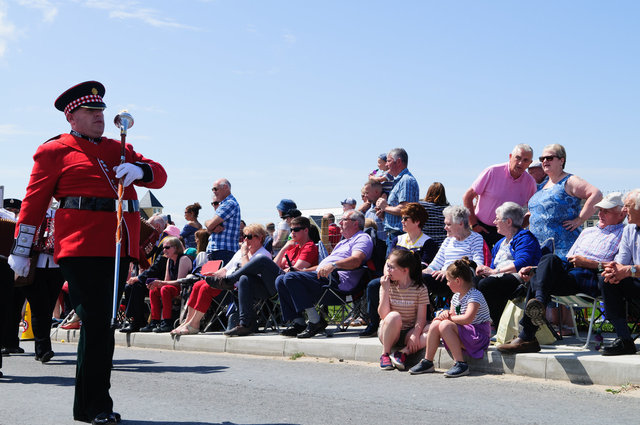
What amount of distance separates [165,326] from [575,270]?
20.9 feet

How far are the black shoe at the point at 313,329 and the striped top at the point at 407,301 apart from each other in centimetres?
206

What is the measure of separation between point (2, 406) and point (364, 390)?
2.92m

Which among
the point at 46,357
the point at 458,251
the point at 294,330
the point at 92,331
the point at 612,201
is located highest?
the point at 612,201

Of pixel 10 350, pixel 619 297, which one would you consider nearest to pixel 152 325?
pixel 10 350

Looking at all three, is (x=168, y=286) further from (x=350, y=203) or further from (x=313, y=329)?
(x=350, y=203)

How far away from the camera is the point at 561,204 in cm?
892

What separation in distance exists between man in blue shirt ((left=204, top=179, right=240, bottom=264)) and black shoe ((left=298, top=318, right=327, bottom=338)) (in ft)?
7.86

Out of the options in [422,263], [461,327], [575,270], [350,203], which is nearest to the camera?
[461,327]

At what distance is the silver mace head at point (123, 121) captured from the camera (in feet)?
20.0

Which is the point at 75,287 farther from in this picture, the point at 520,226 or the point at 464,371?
the point at 520,226

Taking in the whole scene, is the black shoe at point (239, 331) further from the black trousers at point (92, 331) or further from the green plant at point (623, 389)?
the green plant at point (623, 389)

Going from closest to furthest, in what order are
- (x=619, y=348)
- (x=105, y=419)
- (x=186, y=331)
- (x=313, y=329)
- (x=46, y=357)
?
(x=105, y=419), (x=619, y=348), (x=46, y=357), (x=313, y=329), (x=186, y=331)

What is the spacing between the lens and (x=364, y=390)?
6.96 m

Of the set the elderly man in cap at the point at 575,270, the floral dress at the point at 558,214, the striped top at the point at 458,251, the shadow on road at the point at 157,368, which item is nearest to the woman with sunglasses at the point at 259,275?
the shadow on road at the point at 157,368
